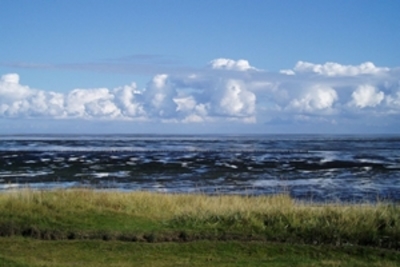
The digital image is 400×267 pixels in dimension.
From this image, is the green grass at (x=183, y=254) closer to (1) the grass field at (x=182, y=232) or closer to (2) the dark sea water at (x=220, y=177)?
(1) the grass field at (x=182, y=232)

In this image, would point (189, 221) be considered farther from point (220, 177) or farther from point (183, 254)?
point (220, 177)

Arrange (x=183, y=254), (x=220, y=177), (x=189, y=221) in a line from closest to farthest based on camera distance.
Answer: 1. (x=183, y=254)
2. (x=189, y=221)
3. (x=220, y=177)

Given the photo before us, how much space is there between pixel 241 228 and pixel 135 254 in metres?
4.31

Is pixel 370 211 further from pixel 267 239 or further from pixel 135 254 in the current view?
pixel 135 254

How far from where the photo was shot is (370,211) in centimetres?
1745

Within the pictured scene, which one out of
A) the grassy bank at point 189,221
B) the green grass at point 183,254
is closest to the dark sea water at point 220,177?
the grassy bank at point 189,221

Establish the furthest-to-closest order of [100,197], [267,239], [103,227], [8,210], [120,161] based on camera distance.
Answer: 1. [120,161]
2. [100,197]
3. [8,210]
4. [103,227]
5. [267,239]

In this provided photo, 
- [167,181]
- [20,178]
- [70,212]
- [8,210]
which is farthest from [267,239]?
[20,178]

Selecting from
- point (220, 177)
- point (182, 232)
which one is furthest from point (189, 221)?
point (220, 177)

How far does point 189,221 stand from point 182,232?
1.60 meters

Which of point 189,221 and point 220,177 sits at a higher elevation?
point 189,221

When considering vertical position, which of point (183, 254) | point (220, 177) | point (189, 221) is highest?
point (189, 221)

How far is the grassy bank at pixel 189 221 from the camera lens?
1548 centimetres

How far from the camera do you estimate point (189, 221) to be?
1722 cm
